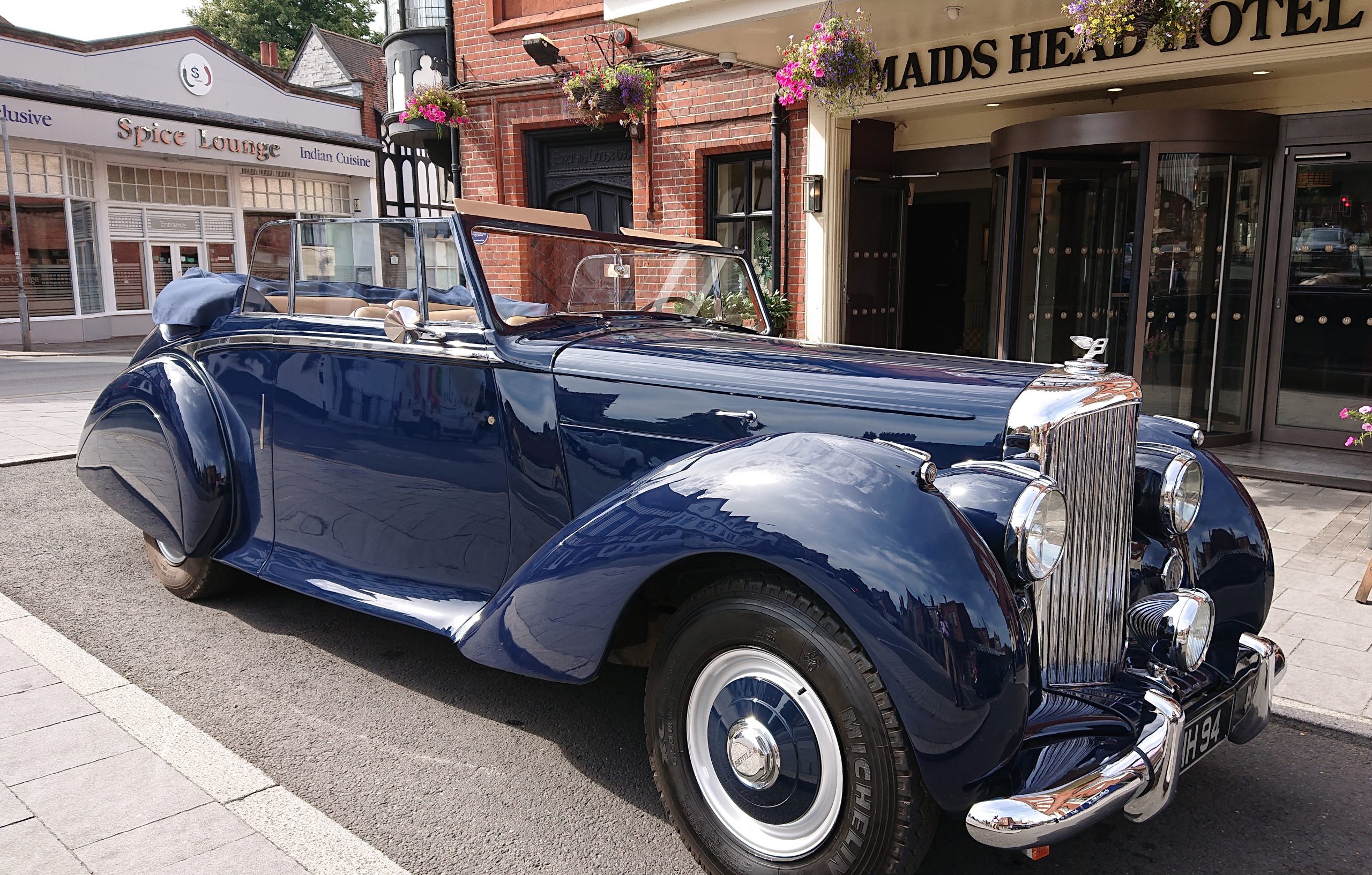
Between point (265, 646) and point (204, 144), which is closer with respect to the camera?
point (265, 646)

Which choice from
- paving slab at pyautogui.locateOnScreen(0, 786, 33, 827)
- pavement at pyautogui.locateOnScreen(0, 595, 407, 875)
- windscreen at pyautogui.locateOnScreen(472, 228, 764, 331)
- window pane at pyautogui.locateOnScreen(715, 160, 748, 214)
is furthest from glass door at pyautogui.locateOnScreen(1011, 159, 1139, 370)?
paving slab at pyautogui.locateOnScreen(0, 786, 33, 827)

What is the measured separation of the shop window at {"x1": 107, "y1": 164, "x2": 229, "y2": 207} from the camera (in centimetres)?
1967

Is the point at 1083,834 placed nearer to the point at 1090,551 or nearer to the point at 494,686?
the point at 1090,551

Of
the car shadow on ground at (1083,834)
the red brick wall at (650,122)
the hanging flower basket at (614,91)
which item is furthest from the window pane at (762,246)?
the car shadow on ground at (1083,834)

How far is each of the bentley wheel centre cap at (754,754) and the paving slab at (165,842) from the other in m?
1.31

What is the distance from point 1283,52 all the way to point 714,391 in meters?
5.90

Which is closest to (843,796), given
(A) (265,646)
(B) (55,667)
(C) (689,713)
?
(C) (689,713)

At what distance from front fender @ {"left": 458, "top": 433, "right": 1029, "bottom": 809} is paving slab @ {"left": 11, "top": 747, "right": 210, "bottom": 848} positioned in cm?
124

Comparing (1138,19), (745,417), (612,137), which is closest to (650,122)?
(612,137)

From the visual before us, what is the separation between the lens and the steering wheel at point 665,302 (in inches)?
148

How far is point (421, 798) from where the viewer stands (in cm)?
268

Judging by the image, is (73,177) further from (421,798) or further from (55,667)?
(421,798)

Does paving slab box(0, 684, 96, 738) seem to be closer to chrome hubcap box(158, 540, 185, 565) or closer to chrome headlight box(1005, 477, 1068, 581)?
chrome hubcap box(158, 540, 185, 565)

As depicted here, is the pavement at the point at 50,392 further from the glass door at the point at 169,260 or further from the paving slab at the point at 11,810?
the paving slab at the point at 11,810
